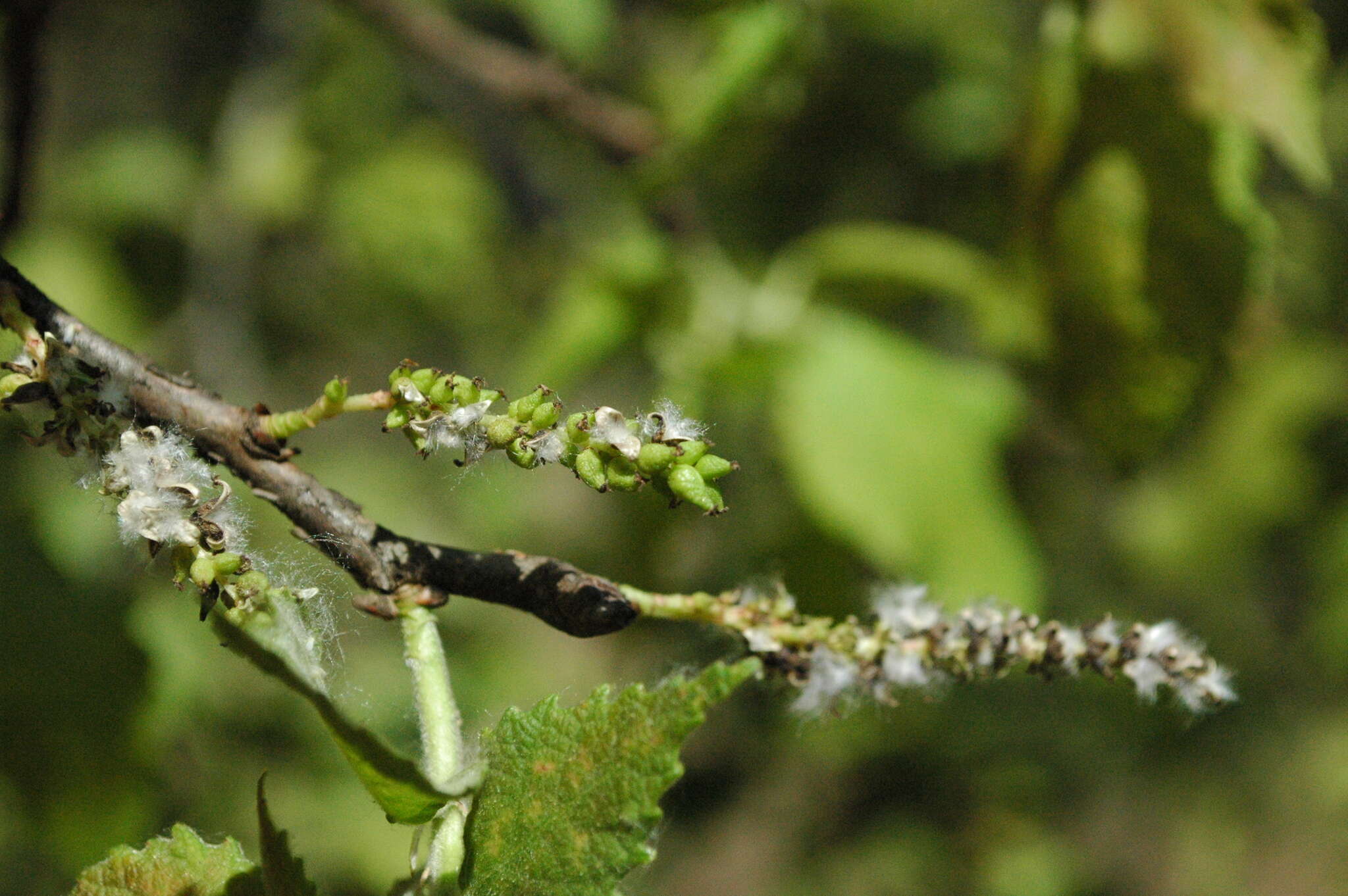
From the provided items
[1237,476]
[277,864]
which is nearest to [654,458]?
[277,864]

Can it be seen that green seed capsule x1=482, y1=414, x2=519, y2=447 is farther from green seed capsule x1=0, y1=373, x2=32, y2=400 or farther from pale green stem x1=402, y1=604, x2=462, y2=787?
green seed capsule x1=0, y1=373, x2=32, y2=400

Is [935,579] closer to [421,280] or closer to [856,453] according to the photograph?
[856,453]

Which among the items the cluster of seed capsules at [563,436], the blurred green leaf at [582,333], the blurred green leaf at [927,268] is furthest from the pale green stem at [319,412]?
the blurred green leaf at [927,268]

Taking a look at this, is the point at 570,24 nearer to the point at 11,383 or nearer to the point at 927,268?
the point at 927,268

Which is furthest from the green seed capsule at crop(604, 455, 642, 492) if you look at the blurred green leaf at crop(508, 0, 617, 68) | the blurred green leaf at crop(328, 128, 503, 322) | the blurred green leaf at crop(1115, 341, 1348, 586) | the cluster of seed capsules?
the blurred green leaf at crop(1115, 341, 1348, 586)

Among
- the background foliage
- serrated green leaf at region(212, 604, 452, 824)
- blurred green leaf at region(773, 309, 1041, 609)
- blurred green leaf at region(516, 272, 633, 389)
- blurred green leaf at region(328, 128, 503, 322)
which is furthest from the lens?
blurred green leaf at region(328, 128, 503, 322)

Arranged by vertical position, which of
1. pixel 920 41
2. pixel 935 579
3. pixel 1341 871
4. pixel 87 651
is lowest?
pixel 87 651

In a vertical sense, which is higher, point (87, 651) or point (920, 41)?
point (920, 41)

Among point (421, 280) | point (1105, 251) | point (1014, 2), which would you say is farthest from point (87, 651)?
point (1014, 2)
